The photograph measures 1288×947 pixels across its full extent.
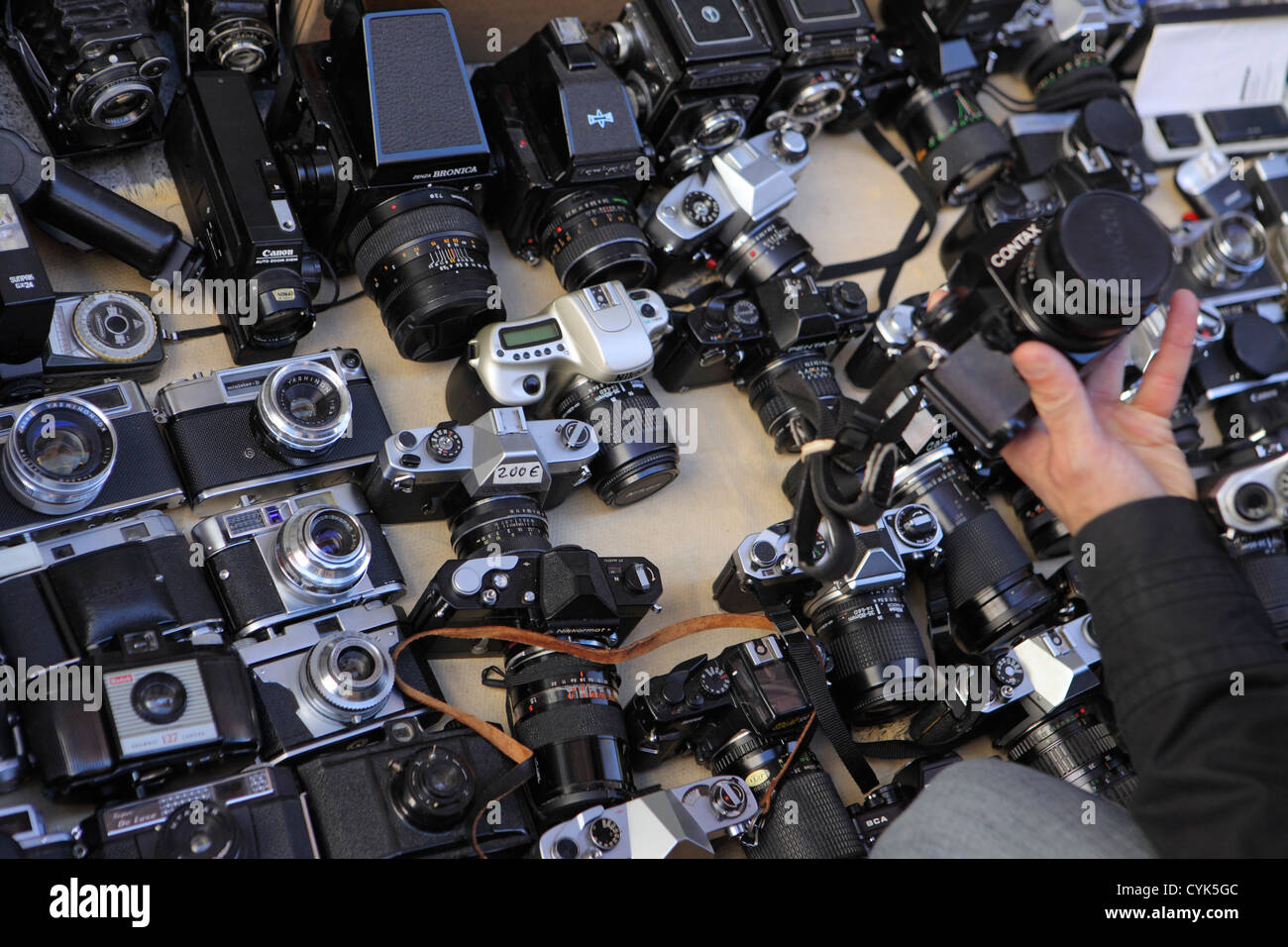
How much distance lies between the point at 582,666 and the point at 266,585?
0.58 m

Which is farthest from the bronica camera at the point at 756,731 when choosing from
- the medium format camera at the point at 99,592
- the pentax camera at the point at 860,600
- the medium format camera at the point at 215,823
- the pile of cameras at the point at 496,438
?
the medium format camera at the point at 99,592

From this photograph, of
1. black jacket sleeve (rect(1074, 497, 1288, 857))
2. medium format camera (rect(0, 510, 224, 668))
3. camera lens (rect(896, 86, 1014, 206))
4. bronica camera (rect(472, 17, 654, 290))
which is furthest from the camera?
camera lens (rect(896, 86, 1014, 206))

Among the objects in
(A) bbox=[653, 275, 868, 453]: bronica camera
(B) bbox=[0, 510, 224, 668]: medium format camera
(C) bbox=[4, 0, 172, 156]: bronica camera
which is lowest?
(B) bbox=[0, 510, 224, 668]: medium format camera

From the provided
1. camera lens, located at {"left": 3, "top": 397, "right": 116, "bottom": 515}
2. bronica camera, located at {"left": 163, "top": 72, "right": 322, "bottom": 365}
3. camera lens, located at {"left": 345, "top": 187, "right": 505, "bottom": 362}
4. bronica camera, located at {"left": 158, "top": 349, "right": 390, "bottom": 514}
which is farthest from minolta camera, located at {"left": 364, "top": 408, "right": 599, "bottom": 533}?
camera lens, located at {"left": 3, "top": 397, "right": 116, "bottom": 515}

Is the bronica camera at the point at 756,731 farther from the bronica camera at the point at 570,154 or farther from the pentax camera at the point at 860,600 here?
the bronica camera at the point at 570,154

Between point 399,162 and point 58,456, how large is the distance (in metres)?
0.84

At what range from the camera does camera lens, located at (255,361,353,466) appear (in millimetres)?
2219

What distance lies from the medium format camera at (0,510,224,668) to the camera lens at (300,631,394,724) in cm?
17

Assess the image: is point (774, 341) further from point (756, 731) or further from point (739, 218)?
point (756, 731)

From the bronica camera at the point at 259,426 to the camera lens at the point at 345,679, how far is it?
14.1 inches

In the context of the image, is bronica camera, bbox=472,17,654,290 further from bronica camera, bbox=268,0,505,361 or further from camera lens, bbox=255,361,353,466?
camera lens, bbox=255,361,353,466
